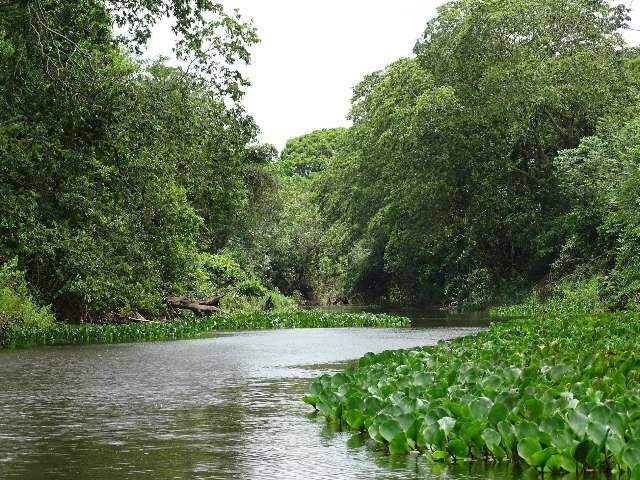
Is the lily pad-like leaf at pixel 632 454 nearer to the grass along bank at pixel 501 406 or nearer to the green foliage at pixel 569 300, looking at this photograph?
the grass along bank at pixel 501 406

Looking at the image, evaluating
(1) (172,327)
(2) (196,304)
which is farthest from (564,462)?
(2) (196,304)

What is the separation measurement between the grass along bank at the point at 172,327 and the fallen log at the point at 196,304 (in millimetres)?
399

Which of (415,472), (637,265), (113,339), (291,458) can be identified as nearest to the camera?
(415,472)

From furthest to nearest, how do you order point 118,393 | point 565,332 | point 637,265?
point 637,265 → point 565,332 → point 118,393

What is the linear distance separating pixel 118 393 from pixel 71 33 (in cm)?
875

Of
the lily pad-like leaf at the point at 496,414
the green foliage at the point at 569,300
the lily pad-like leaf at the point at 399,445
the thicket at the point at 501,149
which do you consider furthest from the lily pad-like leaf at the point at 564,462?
the thicket at the point at 501,149

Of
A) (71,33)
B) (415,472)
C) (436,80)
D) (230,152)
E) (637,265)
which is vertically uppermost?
(436,80)

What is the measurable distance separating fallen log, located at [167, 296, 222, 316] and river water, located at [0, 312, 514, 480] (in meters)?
15.3

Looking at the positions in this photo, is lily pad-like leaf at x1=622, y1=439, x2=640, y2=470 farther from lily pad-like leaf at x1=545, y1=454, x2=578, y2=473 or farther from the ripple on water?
the ripple on water

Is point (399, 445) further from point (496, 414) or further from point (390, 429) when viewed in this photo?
point (496, 414)

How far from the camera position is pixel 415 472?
6438 millimetres

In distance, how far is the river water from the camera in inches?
262

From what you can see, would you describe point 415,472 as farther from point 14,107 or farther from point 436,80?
point 436,80

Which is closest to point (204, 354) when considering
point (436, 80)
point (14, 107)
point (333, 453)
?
point (14, 107)
